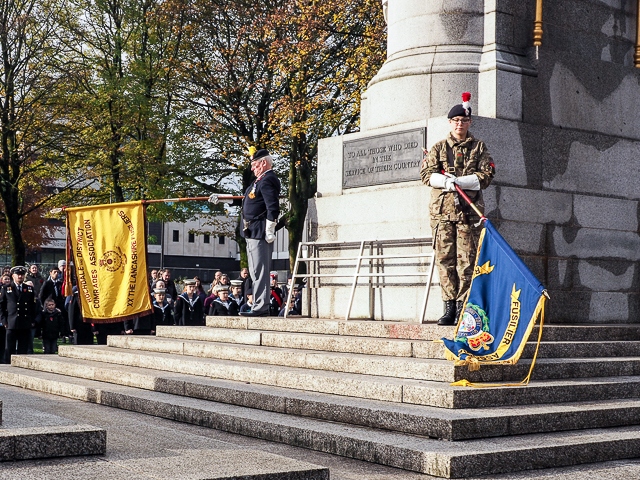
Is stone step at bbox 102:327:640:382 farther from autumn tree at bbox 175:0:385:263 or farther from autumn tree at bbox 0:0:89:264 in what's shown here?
autumn tree at bbox 0:0:89:264

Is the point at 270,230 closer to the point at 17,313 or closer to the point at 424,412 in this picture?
the point at 424,412

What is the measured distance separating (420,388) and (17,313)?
1267 cm

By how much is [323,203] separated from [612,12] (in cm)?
457

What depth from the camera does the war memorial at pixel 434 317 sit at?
723cm

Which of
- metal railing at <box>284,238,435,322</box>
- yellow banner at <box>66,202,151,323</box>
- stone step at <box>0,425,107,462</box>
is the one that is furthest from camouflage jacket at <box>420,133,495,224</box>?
yellow banner at <box>66,202,151,323</box>

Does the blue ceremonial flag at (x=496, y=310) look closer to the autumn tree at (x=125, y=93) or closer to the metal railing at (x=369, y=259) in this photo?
the metal railing at (x=369, y=259)

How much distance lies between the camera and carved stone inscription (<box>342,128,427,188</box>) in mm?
11500

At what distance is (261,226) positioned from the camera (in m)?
12.9

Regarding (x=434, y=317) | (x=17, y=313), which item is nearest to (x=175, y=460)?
(x=434, y=317)

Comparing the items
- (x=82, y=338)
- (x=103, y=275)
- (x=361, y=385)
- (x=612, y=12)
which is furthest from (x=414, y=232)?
(x=82, y=338)

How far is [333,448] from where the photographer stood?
720 cm

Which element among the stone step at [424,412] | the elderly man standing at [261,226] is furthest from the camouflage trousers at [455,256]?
the elderly man standing at [261,226]

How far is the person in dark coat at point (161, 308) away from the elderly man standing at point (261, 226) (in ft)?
24.9

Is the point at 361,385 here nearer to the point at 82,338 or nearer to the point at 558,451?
the point at 558,451
